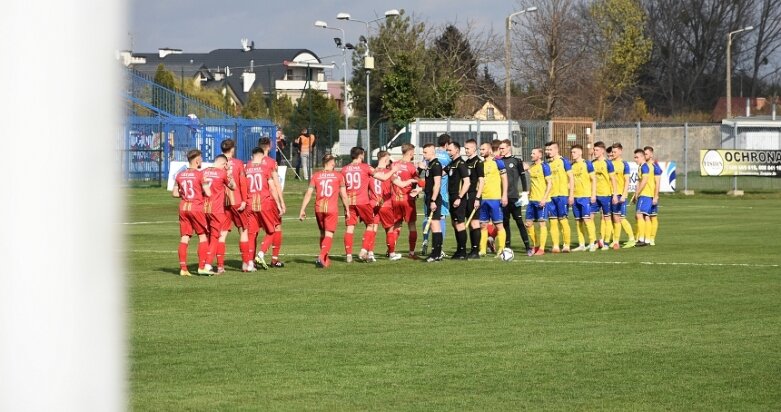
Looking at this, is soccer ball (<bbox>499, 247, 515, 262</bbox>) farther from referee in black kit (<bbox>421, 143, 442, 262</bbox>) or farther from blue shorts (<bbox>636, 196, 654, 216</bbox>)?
blue shorts (<bbox>636, 196, 654, 216</bbox>)

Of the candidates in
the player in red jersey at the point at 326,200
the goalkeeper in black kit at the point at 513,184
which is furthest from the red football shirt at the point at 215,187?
the goalkeeper in black kit at the point at 513,184

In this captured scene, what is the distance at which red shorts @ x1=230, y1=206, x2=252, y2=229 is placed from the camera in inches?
785

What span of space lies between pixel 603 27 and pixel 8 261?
8330 cm

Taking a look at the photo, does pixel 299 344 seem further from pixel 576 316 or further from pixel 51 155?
pixel 51 155

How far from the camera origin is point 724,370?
9.36 metres

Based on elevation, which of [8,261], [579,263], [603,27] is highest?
[603,27]

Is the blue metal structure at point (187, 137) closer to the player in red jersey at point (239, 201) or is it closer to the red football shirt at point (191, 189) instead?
the player in red jersey at point (239, 201)

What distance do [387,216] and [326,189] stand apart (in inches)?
90.6

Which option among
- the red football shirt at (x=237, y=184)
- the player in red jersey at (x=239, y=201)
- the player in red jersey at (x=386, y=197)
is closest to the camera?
the player in red jersey at (x=239, y=201)

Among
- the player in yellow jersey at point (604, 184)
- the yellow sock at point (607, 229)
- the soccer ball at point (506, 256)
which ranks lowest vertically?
the soccer ball at point (506, 256)

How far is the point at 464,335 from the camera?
38.2ft

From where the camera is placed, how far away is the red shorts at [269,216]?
66.9 ft

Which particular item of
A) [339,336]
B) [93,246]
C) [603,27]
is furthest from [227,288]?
[603,27]

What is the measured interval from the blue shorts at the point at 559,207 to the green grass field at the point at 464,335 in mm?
2315
